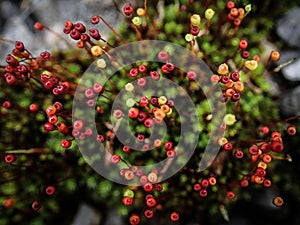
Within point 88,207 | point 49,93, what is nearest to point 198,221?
point 88,207

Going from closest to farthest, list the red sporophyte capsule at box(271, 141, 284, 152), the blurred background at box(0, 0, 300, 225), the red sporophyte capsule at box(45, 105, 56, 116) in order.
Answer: the red sporophyte capsule at box(271, 141, 284, 152)
the red sporophyte capsule at box(45, 105, 56, 116)
the blurred background at box(0, 0, 300, 225)

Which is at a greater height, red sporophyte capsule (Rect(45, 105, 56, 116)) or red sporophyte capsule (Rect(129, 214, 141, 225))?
red sporophyte capsule (Rect(45, 105, 56, 116))

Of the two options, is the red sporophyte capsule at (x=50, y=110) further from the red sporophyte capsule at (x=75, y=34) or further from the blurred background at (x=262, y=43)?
the blurred background at (x=262, y=43)

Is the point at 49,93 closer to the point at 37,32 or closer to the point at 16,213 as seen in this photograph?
the point at 37,32

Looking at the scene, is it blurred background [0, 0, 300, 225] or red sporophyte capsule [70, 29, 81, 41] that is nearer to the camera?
red sporophyte capsule [70, 29, 81, 41]

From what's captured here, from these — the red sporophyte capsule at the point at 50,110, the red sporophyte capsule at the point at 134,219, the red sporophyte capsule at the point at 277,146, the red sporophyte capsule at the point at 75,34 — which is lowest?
the red sporophyte capsule at the point at 134,219

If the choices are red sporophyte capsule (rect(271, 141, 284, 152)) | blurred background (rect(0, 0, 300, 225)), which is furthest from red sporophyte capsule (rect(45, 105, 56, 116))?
red sporophyte capsule (rect(271, 141, 284, 152))

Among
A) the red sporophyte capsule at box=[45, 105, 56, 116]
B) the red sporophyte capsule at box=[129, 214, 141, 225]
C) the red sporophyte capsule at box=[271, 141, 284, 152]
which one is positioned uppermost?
the red sporophyte capsule at box=[271, 141, 284, 152]

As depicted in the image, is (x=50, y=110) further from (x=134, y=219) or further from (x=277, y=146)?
(x=277, y=146)

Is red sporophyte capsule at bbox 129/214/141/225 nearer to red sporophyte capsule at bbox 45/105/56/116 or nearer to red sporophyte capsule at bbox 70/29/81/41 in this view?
red sporophyte capsule at bbox 45/105/56/116

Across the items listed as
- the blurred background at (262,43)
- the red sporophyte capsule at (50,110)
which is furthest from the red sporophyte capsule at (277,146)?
the red sporophyte capsule at (50,110)

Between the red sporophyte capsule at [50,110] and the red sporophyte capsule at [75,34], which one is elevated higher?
the red sporophyte capsule at [75,34]
